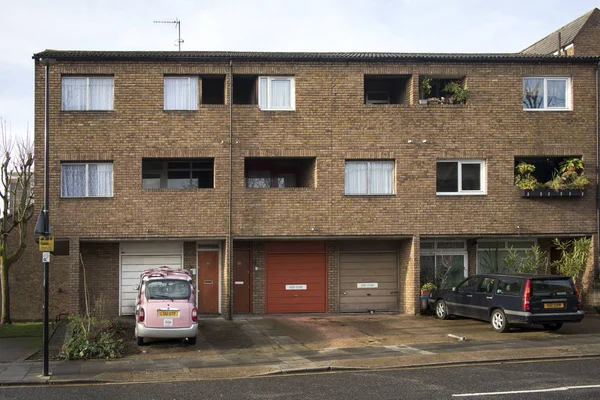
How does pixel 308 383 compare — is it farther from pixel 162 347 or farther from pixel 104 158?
pixel 104 158

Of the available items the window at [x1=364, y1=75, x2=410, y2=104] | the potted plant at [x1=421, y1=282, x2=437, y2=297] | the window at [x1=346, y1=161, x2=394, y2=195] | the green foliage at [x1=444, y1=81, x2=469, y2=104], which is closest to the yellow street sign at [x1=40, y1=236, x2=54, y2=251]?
the window at [x1=346, y1=161, x2=394, y2=195]

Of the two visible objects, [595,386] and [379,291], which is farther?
[379,291]

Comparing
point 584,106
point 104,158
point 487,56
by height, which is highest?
point 487,56

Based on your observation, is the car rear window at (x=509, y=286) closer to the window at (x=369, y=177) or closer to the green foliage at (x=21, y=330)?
the window at (x=369, y=177)

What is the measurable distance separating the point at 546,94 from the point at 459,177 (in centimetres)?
416

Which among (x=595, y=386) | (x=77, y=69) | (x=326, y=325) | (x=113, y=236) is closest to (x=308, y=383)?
(x=595, y=386)

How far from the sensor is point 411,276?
72.0 ft

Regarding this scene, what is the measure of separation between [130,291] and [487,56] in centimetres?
1416

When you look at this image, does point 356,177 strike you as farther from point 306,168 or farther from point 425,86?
point 425,86

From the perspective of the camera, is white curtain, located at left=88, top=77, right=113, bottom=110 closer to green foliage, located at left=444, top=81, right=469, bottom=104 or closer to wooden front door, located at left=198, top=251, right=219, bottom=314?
wooden front door, located at left=198, top=251, right=219, bottom=314

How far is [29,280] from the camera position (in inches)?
974

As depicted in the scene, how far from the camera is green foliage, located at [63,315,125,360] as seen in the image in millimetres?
14812

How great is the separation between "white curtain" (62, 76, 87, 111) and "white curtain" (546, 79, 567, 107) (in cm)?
1543

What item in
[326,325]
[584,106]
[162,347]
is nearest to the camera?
[162,347]
